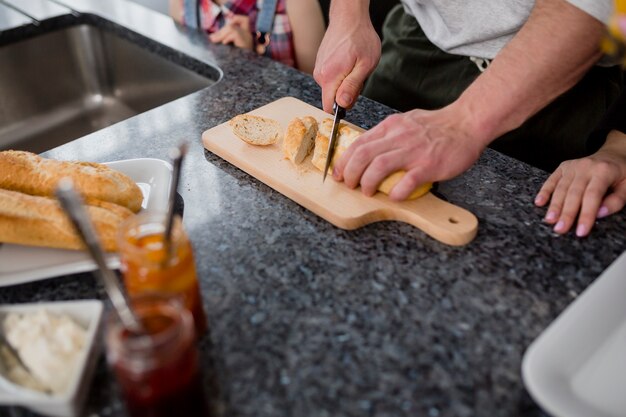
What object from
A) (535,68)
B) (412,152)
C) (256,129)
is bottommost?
(256,129)

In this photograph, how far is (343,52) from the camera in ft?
4.04

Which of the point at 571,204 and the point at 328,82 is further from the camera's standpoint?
the point at 328,82

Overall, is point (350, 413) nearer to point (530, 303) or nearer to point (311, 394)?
point (311, 394)

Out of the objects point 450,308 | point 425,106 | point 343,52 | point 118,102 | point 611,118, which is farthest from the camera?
point 118,102

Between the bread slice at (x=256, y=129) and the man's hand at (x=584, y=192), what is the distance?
47cm

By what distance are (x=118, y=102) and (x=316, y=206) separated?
39.0 inches

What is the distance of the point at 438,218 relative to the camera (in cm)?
92

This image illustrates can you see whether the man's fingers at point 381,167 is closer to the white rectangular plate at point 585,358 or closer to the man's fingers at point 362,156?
the man's fingers at point 362,156

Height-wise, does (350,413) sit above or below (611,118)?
below

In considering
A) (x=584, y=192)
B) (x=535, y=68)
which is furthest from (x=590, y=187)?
(x=535, y=68)

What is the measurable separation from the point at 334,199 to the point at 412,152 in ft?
0.47

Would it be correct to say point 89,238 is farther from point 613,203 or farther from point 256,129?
point 613,203

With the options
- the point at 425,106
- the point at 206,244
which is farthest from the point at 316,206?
the point at 425,106

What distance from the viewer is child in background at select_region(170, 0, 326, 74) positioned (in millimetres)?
1837
